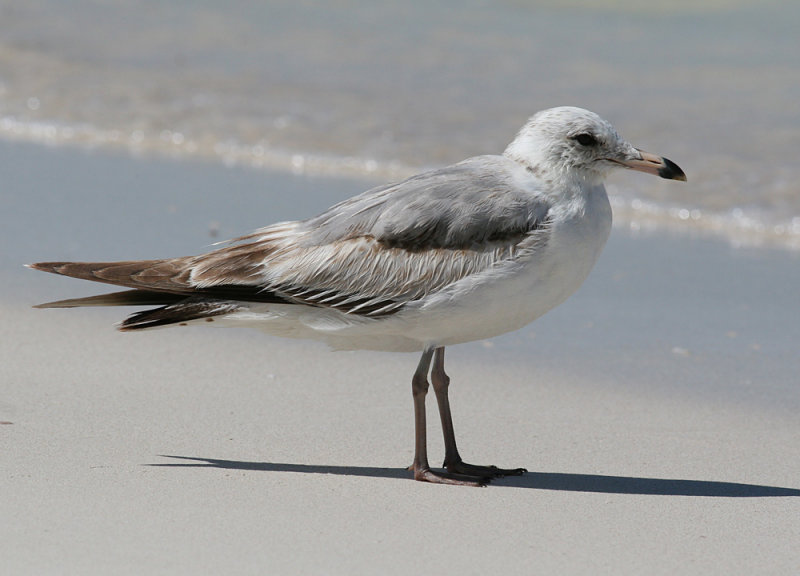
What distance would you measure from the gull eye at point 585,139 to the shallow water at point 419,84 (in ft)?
14.4

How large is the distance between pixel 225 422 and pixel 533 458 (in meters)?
1.24

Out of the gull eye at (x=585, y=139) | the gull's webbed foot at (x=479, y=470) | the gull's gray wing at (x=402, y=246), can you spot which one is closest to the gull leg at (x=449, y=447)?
Result: the gull's webbed foot at (x=479, y=470)

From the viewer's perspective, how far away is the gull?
172 inches

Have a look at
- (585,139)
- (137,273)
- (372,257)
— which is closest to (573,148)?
(585,139)

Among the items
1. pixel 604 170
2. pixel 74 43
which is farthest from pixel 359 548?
pixel 74 43

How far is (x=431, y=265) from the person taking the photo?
174 inches

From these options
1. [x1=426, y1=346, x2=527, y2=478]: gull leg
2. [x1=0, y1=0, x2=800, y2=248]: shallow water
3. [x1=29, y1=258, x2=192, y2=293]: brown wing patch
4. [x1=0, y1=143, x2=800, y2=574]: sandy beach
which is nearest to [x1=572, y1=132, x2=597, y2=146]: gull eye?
[x1=426, y1=346, x2=527, y2=478]: gull leg

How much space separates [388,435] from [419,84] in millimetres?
8458

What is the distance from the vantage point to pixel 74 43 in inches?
564

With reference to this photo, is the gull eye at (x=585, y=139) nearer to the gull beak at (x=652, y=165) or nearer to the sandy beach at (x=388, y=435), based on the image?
the gull beak at (x=652, y=165)

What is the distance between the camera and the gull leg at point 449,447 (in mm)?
4574

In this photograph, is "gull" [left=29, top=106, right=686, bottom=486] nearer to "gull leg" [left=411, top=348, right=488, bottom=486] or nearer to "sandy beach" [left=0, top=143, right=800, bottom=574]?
"gull leg" [left=411, top=348, right=488, bottom=486]

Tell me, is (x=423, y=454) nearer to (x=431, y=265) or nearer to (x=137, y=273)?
(x=431, y=265)

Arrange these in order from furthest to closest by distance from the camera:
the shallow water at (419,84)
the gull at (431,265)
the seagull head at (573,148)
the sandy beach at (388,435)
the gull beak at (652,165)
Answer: the shallow water at (419,84) → the gull beak at (652,165) → the seagull head at (573,148) → the gull at (431,265) → the sandy beach at (388,435)
